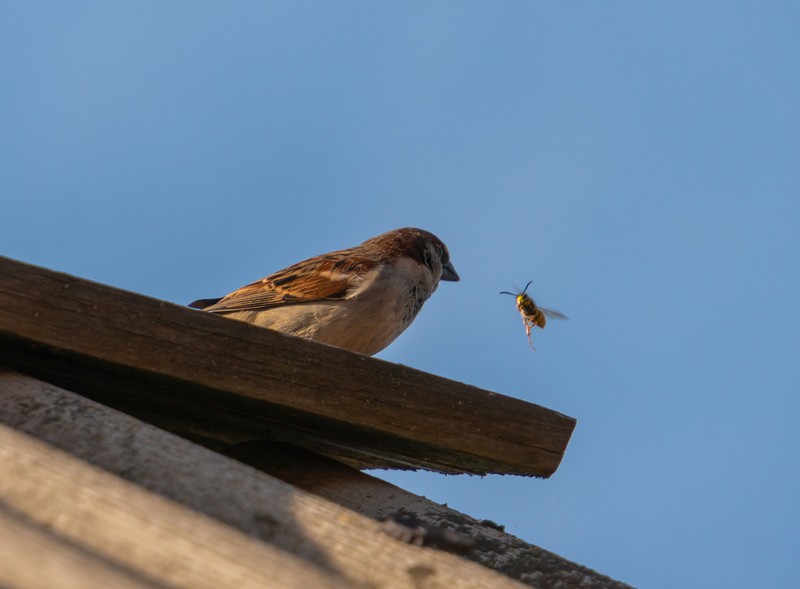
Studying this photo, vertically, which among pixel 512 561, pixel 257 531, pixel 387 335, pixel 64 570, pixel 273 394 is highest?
pixel 387 335

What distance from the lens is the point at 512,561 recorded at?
1570mm

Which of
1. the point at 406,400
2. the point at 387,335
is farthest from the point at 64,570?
the point at 387,335

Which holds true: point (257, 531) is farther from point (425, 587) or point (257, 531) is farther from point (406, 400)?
point (406, 400)

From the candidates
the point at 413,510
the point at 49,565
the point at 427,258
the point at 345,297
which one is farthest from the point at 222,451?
the point at 427,258

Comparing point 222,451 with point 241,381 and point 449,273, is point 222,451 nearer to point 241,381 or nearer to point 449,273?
point 241,381

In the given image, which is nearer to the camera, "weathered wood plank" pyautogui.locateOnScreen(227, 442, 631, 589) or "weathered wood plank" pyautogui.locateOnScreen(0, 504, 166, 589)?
"weathered wood plank" pyautogui.locateOnScreen(0, 504, 166, 589)

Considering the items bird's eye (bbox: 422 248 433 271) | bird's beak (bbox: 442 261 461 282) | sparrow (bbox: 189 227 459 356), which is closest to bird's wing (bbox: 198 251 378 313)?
sparrow (bbox: 189 227 459 356)

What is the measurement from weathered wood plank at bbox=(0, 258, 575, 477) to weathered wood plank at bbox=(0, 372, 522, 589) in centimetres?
13

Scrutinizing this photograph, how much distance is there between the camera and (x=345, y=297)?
4.49 m

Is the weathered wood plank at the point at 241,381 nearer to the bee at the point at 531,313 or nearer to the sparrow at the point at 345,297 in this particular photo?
the sparrow at the point at 345,297

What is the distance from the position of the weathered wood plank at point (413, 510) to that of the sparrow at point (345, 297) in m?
2.40

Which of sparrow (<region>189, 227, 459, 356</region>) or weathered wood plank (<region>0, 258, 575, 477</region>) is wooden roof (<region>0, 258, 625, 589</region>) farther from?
sparrow (<region>189, 227, 459, 356</region>)

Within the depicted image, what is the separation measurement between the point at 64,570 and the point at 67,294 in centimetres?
90

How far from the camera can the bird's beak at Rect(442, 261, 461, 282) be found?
573 cm
